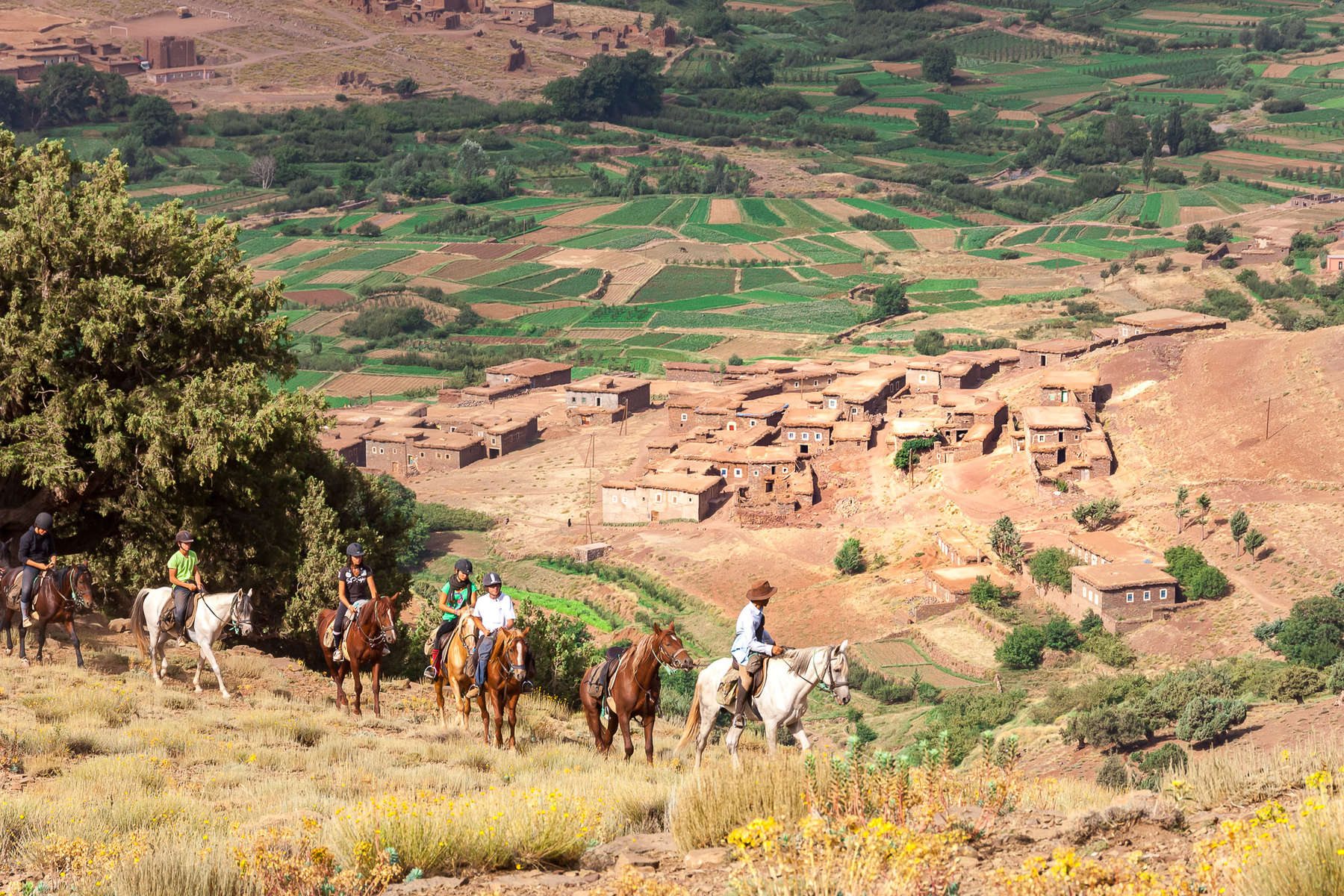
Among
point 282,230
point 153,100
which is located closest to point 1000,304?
point 282,230

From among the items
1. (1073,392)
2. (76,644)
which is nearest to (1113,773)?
(76,644)

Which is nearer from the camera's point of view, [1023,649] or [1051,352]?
[1023,649]

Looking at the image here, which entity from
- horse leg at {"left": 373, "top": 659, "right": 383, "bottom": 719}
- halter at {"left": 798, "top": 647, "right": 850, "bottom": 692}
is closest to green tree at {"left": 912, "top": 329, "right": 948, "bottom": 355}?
horse leg at {"left": 373, "top": 659, "right": 383, "bottom": 719}

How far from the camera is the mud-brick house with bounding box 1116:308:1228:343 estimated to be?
67875 millimetres

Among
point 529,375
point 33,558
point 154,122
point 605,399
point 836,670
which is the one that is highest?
point 154,122

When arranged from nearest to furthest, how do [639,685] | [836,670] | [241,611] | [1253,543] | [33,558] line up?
1. [836,670]
2. [639,685]
3. [241,611]
4. [33,558]
5. [1253,543]

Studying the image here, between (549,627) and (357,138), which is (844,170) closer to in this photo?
(357,138)

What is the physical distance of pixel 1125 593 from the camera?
141 ft

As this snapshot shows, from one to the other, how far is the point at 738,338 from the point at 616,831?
315 ft

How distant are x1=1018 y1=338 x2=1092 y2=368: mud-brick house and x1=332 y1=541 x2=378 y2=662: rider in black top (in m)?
58.5

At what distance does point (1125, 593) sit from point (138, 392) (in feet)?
103

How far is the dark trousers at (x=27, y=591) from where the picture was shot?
60.6 feet

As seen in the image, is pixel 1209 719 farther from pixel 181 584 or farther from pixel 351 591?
pixel 181 584

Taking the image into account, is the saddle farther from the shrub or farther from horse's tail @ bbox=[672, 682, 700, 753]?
the shrub
